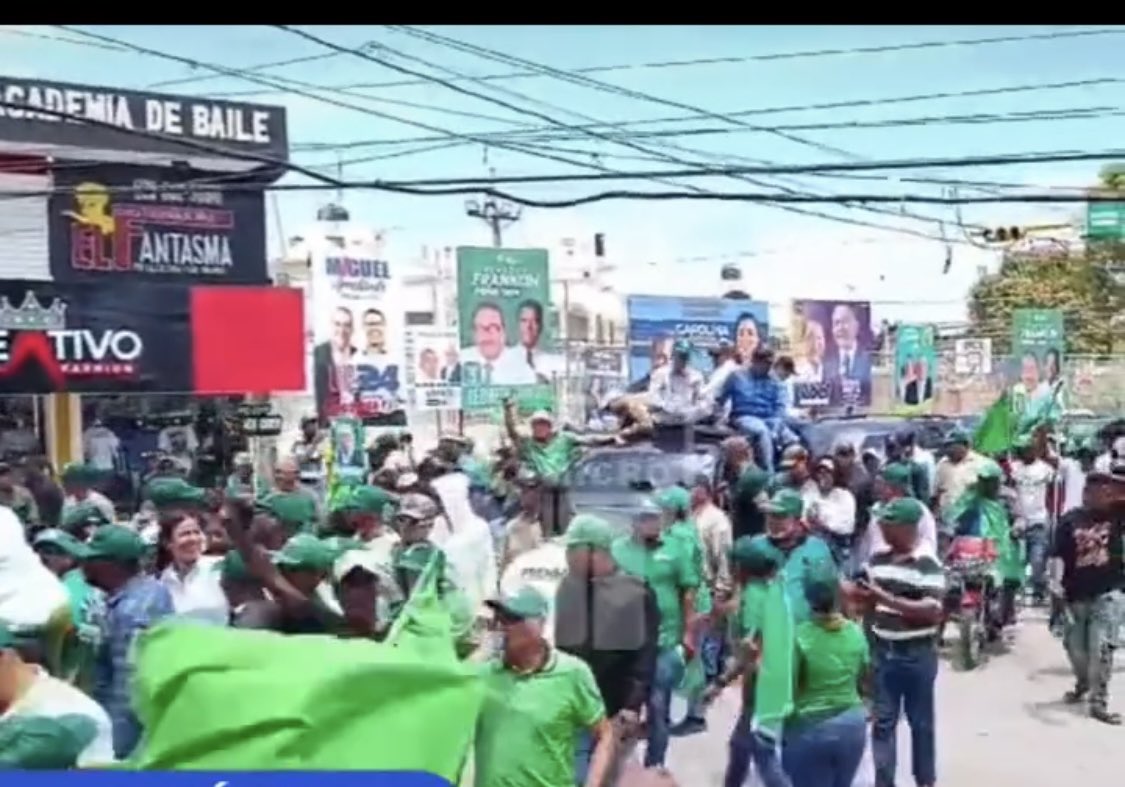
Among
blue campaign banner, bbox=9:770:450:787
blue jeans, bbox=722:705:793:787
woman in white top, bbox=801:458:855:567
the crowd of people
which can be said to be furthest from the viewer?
woman in white top, bbox=801:458:855:567

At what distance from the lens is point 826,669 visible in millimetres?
3930

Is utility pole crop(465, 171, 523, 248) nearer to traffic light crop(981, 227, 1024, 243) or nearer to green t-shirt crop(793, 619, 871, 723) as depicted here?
traffic light crop(981, 227, 1024, 243)

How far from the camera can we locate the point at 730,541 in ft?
15.4

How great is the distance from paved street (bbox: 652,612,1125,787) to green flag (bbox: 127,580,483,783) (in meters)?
1.36

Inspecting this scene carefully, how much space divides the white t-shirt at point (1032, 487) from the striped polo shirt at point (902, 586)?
0.70m

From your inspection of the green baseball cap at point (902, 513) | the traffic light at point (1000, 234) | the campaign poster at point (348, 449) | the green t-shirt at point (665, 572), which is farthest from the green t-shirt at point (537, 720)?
the traffic light at point (1000, 234)

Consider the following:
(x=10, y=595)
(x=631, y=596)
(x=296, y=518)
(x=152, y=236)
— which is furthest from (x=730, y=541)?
(x=10, y=595)

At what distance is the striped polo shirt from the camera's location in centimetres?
412

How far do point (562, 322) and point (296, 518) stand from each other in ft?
2.47

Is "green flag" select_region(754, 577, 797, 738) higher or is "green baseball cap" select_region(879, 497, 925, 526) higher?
"green baseball cap" select_region(879, 497, 925, 526)

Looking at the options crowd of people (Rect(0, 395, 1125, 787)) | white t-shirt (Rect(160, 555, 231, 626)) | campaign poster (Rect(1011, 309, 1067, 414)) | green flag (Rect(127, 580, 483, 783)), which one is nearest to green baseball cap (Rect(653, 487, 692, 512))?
crowd of people (Rect(0, 395, 1125, 787))

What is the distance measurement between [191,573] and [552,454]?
933 mm

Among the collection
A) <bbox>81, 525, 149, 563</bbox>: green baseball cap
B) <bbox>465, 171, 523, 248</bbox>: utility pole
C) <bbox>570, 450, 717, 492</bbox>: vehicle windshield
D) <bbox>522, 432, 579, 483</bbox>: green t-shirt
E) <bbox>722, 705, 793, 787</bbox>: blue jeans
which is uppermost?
<bbox>465, 171, 523, 248</bbox>: utility pole

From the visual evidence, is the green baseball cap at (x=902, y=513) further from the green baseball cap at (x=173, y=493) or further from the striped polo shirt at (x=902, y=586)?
the green baseball cap at (x=173, y=493)
